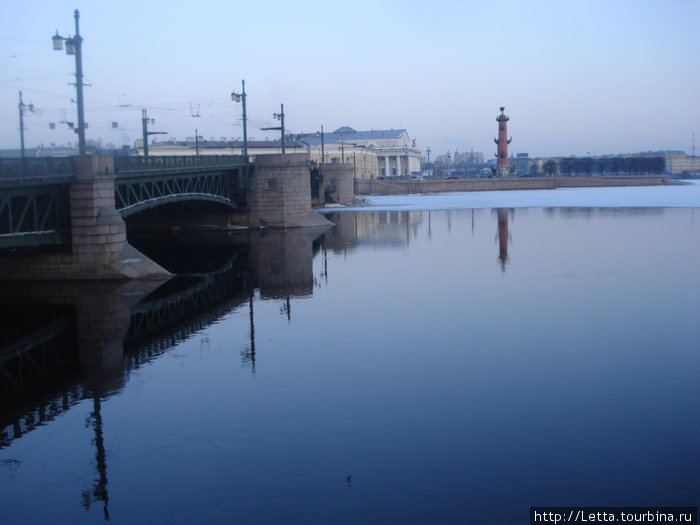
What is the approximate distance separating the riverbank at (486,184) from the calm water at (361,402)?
78320 mm

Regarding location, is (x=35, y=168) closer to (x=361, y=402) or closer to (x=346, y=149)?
(x=361, y=402)

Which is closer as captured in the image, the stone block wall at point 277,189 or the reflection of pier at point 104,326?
the reflection of pier at point 104,326

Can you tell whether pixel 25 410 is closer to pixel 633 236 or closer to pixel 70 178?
pixel 70 178

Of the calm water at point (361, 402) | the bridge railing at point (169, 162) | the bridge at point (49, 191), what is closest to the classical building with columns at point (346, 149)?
the bridge railing at point (169, 162)

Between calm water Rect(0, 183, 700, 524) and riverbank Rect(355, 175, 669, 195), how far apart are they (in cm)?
7832

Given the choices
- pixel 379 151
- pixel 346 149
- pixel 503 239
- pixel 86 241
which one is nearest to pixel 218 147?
pixel 346 149

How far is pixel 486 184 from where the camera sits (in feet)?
381

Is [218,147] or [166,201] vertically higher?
[218,147]

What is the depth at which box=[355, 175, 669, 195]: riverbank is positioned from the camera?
3984 inches

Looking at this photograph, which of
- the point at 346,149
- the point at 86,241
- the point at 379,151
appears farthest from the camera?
the point at 379,151

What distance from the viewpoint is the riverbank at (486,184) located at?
101 meters

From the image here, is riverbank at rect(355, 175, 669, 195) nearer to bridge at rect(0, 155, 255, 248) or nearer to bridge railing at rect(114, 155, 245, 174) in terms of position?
bridge railing at rect(114, 155, 245, 174)

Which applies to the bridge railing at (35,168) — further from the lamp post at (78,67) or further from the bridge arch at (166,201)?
the bridge arch at (166,201)

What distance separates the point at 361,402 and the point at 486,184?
108 meters
